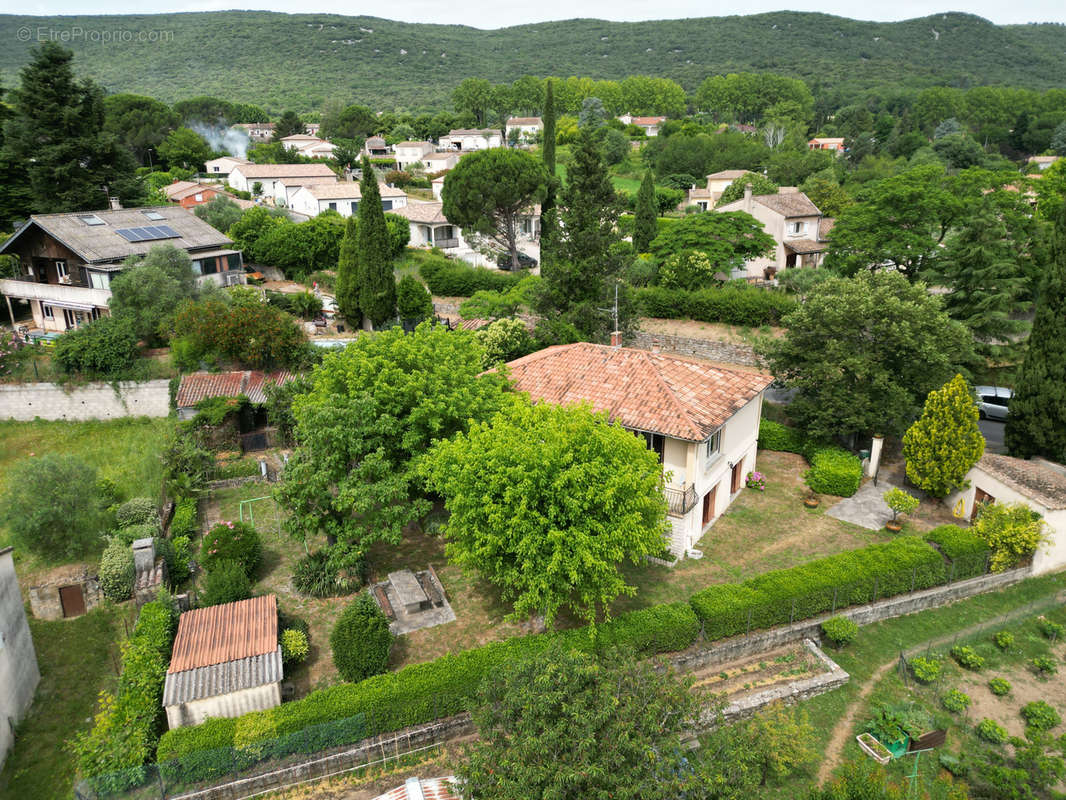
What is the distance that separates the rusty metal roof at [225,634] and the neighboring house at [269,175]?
208 feet

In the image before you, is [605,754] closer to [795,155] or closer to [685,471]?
[685,471]

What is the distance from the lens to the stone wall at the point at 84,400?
32938 mm

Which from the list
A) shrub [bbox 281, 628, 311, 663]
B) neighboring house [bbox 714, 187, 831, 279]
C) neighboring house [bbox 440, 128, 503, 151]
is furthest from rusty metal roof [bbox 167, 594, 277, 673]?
neighboring house [bbox 440, 128, 503, 151]

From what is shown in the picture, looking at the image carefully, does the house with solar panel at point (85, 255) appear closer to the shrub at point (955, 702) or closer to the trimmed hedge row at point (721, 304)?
the trimmed hedge row at point (721, 304)

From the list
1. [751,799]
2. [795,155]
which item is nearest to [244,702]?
[751,799]

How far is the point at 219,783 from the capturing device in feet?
47.5

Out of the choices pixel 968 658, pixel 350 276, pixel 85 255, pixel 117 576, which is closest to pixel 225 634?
pixel 117 576

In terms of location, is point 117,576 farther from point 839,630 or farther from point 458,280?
point 458,280

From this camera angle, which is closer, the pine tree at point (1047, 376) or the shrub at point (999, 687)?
the shrub at point (999, 687)

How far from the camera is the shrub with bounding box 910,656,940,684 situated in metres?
18.3

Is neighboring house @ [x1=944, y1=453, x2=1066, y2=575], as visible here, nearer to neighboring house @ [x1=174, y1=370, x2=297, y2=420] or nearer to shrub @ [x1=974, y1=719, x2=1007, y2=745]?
shrub @ [x1=974, y1=719, x2=1007, y2=745]

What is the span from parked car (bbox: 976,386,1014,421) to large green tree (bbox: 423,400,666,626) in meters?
23.3

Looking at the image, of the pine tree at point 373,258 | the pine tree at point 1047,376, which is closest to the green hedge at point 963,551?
the pine tree at point 1047,376

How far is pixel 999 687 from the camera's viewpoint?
706 inches
